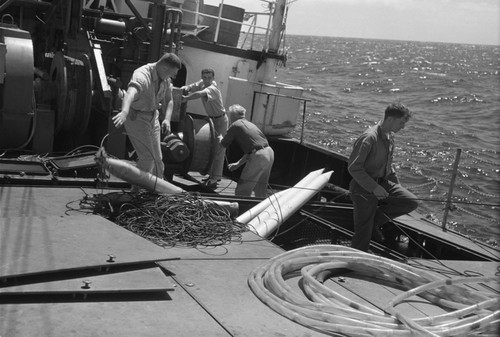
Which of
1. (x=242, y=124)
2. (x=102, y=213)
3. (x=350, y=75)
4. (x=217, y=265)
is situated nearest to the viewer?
(x=217, y=265)

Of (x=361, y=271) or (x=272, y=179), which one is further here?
(x=272, y=179)

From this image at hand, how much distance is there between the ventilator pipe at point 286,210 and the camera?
289 inches

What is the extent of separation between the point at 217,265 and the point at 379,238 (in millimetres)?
3424

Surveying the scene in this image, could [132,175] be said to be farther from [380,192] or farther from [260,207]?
[380,192]

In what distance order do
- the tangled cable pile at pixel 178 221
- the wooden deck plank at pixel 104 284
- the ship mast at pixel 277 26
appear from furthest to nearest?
the ship mast at pixel 277 26
the tangled cable pile at pixel 178 221
the wooden deck plank at pixel 104 284

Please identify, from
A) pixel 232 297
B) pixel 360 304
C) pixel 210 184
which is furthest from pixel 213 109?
pixel 360 304

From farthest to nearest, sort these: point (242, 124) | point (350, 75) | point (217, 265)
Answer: point (350, 75), point (242, 124), point (217, 265)

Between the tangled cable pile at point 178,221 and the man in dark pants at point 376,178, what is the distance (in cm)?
133

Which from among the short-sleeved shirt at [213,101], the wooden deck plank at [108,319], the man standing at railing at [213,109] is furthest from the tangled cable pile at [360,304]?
the short-sleeved shirt at [213,101]

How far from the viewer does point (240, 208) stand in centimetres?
806

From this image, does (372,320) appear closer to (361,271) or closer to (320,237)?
(361,271)

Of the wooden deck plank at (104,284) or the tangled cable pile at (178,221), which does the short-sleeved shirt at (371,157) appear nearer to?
the tangled cable pile at (178,221)

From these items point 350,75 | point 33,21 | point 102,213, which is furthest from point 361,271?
point 350,75

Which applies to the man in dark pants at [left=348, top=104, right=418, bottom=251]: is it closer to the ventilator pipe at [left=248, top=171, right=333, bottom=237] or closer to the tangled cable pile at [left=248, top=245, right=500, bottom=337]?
the ventilator pipe at [left=248, top=171, right=333, bottom=237]
